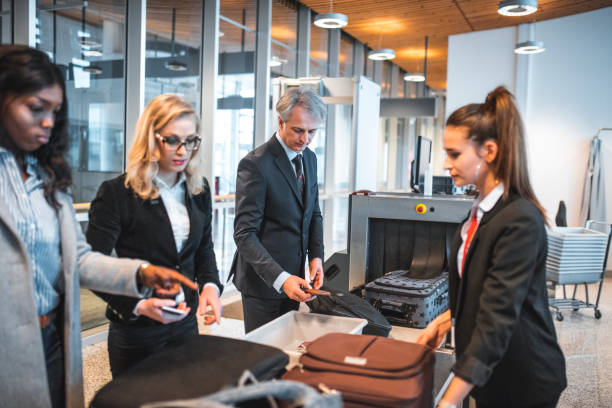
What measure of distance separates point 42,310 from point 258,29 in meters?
5.80

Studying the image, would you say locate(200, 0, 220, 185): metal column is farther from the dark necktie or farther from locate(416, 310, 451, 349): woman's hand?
locate(416, 310, 451, 349): woman's hand

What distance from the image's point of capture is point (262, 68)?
21.2 ft

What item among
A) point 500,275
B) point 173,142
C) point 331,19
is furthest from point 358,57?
point 500,275

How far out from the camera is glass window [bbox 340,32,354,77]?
908 centimetres

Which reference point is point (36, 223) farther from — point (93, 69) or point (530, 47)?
point (530, 47)

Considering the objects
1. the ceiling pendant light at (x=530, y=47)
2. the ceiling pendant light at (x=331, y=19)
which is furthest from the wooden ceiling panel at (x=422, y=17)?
the ceiling pendant light at (x=331, y=19)

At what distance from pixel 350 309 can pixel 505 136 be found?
90 centimetres

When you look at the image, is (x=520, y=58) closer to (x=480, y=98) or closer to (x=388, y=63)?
(x=480, y=98)

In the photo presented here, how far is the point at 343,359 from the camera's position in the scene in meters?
1.22

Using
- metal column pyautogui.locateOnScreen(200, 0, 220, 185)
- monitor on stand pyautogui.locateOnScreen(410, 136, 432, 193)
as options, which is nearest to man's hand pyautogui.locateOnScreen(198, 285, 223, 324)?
monitor on stand pyautogui.locateOnScreen(410, 136, 432, 193)

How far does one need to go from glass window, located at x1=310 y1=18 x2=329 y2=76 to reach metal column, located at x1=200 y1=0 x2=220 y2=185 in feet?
8.89

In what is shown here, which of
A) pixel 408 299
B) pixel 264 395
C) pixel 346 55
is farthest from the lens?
pixel 346 55

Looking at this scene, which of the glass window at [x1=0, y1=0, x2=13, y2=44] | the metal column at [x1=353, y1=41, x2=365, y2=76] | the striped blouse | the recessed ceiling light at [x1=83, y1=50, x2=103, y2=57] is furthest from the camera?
the metal column at [x1=353, y1=41, x2=365, y2=76]

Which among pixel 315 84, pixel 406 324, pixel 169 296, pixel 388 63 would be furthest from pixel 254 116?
pixel 388 63
